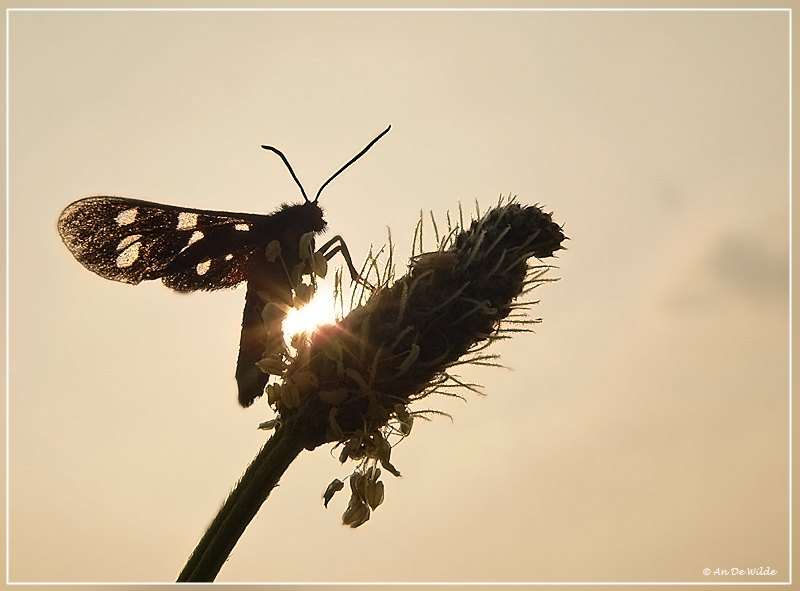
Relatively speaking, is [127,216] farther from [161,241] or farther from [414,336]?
[414,336]

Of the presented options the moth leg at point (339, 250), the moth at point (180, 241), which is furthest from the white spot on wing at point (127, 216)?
the moth leg at point (339, 250)

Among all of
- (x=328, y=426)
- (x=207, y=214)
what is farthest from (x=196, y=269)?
(x=328, y=426)

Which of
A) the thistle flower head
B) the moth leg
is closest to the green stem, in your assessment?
the thistle flower head

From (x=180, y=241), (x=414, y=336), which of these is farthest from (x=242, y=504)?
(x=180, y=241)

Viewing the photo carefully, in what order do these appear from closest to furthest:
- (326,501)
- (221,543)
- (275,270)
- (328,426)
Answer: (221,543) < (328,426) < (326,501) < (275,270)

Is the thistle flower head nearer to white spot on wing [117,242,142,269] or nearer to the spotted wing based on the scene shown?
the spotted wing

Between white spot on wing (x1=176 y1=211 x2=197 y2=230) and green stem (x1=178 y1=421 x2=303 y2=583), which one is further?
white spot on wing (x1=176 y1=211 x2=197 y2=230)

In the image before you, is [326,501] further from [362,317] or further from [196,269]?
[196,269]

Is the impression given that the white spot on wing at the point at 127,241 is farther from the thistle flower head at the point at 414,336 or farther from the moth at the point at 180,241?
the thistle flower head at the point at 414,336
